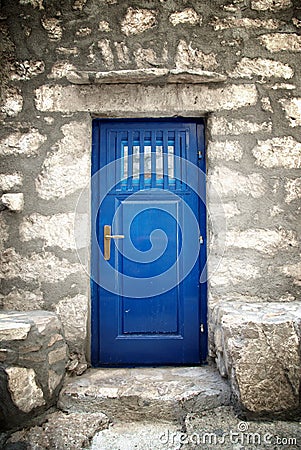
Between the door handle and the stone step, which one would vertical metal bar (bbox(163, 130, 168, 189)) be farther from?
the stone step

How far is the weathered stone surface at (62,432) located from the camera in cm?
195

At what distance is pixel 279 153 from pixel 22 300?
1.84 meters

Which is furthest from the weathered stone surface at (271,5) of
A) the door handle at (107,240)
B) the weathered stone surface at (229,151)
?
the door handle at (107,240)

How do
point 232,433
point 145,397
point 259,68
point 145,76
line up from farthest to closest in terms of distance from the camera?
point 259,68 < point 145,76 < point 145,397 < point 232,433

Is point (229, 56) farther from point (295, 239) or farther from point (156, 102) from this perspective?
point (295, 239)

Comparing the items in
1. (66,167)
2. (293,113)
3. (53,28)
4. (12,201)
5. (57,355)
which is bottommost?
(57,355)

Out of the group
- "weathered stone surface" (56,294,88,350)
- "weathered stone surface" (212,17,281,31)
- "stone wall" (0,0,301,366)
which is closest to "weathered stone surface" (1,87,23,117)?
"stone wall" (0,0,301,366)

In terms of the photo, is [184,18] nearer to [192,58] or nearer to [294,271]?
[192,58]

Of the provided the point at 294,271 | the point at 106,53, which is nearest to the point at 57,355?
the point at 294,271

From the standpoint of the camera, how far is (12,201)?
8.44ft

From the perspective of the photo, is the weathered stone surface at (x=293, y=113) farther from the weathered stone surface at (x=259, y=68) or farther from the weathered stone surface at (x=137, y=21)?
the weathered stone surface at (x=137, y=21)

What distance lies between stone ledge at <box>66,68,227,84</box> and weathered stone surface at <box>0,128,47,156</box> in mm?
409

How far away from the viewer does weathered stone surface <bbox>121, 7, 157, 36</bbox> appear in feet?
8.82

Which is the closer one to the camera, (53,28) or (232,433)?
(232,433)
